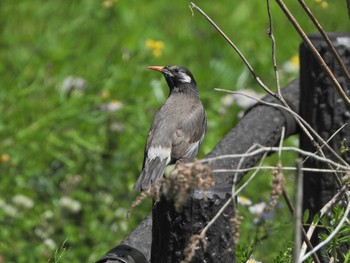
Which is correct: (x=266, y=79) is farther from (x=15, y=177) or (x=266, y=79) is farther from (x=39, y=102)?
(x=15, y=177)

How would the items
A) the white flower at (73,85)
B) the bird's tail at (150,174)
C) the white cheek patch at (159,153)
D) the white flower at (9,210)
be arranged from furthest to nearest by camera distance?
1. the white flower at (73,85)
2. the white flower at (9,210)
3. the white cheek patch at (159,153)
4. the bird's tail at (150,174)

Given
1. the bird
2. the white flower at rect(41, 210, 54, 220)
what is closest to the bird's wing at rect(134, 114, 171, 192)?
the bird

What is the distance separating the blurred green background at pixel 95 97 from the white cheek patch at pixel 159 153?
53 centimetres

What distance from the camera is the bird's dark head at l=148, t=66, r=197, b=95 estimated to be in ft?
15.3

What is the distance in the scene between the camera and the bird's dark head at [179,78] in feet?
15.3

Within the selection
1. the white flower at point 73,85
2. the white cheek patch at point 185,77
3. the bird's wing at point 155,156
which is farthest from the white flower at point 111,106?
the bird's wing at point 155,156

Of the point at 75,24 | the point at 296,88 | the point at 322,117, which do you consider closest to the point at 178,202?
the point at 322,117

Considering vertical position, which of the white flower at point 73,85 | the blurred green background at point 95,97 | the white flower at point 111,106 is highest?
the white flower at point 111,106

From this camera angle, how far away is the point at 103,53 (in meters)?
7.07

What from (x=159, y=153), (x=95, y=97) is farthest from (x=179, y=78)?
(x=95, y=97)

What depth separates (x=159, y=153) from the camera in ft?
13.3

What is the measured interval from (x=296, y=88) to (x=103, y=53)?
331cm

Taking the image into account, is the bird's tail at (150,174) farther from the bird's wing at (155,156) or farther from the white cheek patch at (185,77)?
the white cheek patch at (185,77)

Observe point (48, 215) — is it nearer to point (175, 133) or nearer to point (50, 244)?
point (50, 244)
